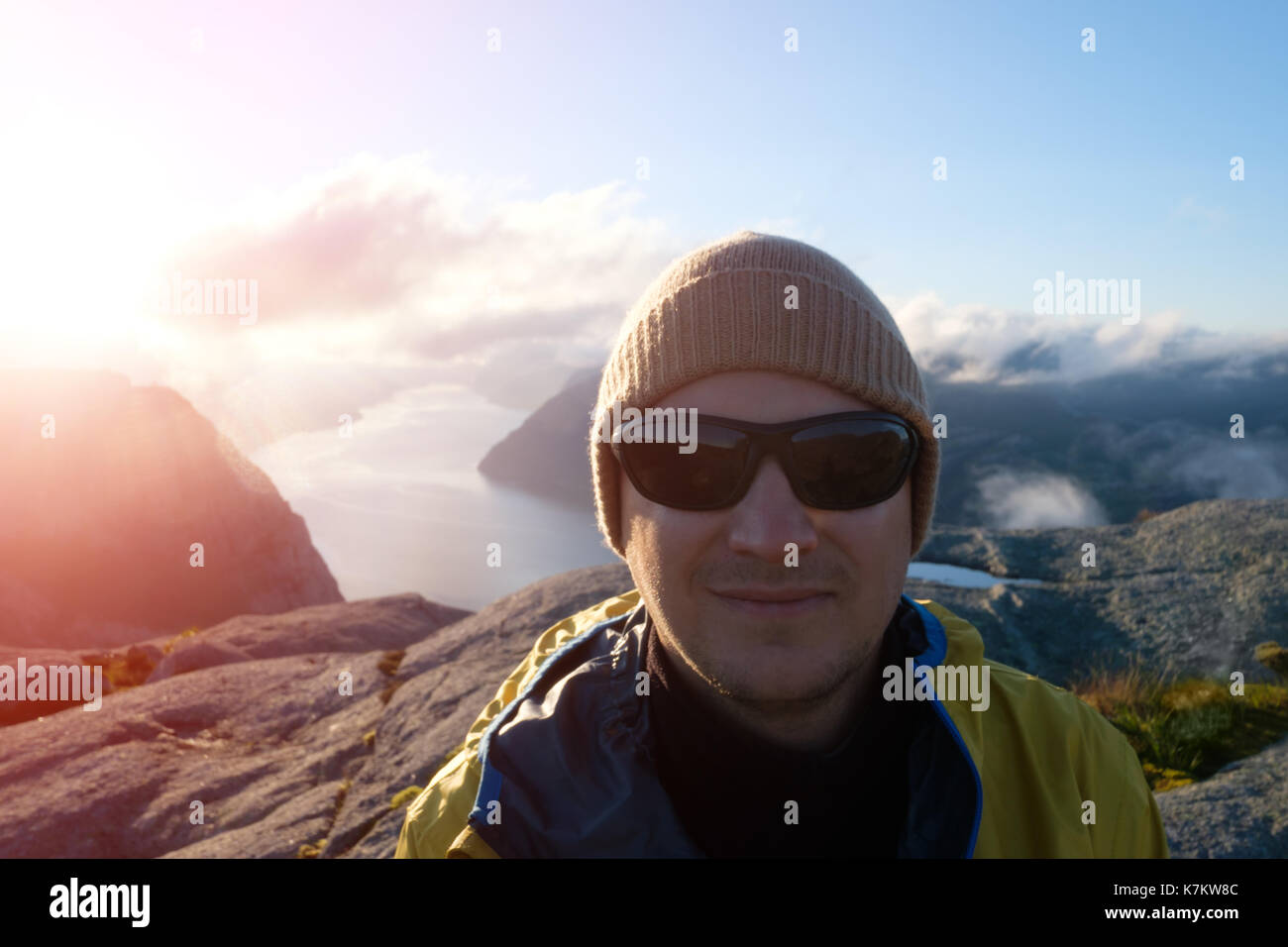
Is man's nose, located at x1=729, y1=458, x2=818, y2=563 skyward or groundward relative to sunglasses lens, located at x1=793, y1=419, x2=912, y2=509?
groundward

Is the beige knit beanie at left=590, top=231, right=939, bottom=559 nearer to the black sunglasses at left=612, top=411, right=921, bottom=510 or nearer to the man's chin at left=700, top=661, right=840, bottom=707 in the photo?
the black sunglasses at left=612, top=411, right=921, bottom=510

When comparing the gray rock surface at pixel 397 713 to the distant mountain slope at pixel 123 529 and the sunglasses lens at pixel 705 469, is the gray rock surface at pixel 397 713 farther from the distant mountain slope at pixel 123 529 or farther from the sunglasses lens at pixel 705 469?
the distant mountain slope at pixel 123 529

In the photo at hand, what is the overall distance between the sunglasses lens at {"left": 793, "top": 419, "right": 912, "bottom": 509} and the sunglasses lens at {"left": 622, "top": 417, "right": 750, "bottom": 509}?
0.73 feet

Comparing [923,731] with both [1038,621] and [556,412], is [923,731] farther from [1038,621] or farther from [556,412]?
[556,412]

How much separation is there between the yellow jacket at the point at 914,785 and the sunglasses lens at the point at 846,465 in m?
0.74

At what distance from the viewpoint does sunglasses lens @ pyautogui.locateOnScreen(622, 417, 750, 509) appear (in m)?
2.55

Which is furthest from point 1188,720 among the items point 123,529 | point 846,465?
point 123,529

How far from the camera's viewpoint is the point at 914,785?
8.61 feet

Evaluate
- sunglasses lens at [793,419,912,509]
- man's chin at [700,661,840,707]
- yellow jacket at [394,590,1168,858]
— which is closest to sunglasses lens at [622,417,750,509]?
sunglasses lens at [793,419,912,509]

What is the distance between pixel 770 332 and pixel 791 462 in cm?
50

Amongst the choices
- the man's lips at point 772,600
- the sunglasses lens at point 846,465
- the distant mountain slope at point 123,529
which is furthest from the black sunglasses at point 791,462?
the distant mountain slope at point 123,529

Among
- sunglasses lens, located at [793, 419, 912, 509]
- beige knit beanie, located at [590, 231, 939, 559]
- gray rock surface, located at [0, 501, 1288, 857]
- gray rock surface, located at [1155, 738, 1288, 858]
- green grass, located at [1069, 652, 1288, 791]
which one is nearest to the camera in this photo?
sunglasses lens, located at [793, 419, 912, 509]

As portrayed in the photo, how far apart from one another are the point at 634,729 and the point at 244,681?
37.4 feet
